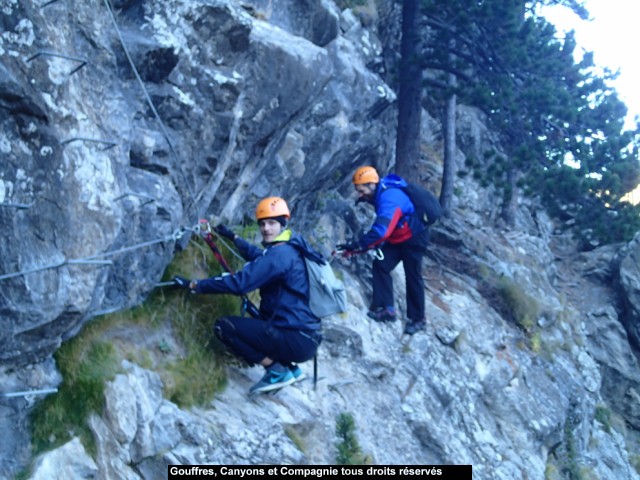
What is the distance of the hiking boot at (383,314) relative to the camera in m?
10.6

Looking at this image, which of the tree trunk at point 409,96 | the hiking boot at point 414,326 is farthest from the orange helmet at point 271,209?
the tree trunk at point 409,96

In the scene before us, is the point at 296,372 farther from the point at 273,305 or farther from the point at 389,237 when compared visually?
the point at 389,237

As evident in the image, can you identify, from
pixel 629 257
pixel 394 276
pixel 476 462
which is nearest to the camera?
pixel 476 462

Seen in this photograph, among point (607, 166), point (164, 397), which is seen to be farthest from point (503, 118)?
point (164, 397)

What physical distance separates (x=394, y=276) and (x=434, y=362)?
6.46ft

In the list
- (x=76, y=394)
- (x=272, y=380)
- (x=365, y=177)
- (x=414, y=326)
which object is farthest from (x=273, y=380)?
(x=414, y=326)

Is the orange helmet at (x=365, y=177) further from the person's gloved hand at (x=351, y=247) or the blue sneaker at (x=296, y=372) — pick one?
the blue sneaker at (x=296, y=372)

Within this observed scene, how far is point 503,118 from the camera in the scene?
1413 cm

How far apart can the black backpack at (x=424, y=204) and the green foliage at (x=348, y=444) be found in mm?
2852

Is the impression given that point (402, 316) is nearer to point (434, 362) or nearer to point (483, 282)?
point (434, 362)

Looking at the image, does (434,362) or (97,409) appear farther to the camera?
(434,362)

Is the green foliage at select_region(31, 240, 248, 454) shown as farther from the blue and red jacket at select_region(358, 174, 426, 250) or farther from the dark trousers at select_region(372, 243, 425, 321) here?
the dark trousers at select_region(372, 243, 425, 321)

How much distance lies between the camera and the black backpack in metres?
9.77

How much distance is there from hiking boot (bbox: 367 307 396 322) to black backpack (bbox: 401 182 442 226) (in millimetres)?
1517
